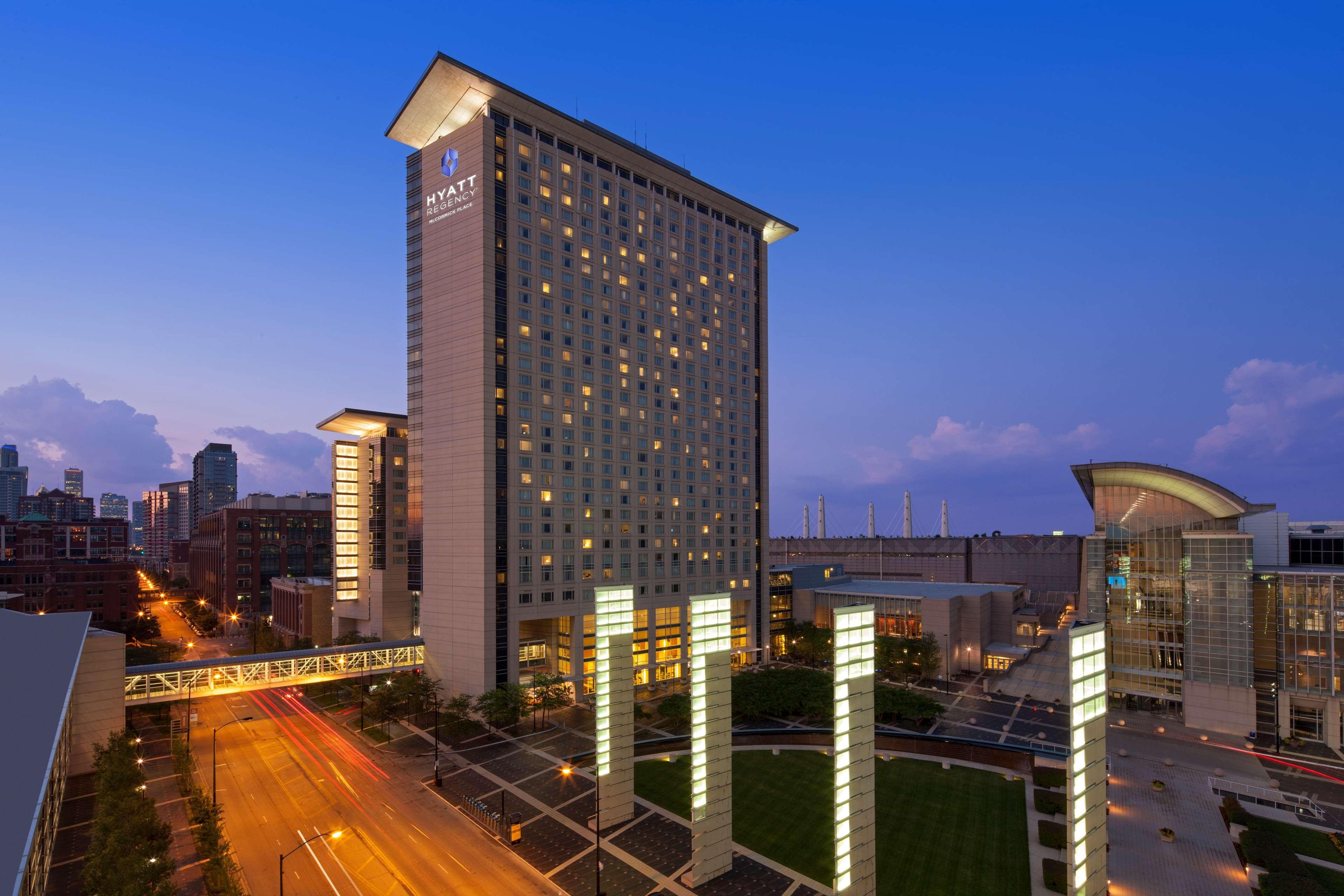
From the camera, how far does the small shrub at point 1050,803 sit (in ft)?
150

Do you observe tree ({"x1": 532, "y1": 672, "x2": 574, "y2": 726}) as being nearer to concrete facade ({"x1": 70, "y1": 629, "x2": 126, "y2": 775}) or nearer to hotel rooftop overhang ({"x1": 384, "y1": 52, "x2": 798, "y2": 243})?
concrete facade ({"x1": 70, "y1": 629, "x2": 126, "y2": 775})

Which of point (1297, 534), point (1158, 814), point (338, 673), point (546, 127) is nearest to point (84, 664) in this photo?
point (338, 673)

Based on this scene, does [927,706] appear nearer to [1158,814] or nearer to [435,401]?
[1158,814]

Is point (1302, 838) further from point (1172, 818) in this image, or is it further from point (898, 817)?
point (898, 817)

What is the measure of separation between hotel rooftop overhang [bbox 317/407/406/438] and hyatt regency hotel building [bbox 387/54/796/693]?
83.9 feet

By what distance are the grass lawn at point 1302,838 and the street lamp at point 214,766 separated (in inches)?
2840

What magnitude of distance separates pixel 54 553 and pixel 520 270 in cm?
13075

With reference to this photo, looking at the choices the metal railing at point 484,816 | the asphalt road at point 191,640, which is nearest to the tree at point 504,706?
the metal railing at point 484,816

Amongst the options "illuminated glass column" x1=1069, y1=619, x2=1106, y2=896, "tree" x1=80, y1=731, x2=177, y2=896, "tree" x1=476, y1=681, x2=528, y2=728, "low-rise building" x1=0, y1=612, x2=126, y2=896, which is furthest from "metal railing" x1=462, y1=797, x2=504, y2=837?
"illuminated glass column" x1=1069, y1=619, x2=1106, y2=896

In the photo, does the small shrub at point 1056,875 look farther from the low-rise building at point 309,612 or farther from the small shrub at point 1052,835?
the low-rise building at point 309,612

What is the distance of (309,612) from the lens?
11562 centimetres

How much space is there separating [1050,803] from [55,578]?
166 meters

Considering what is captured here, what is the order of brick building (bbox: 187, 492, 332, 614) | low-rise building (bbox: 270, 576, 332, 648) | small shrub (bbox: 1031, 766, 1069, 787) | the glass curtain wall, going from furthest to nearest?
brick building (bbox: 187, 492, 332, 614) → low-rise building (bbox: 270, 576, 332, 648) → the glass curtain wall → small shrub (bbox: 1031, 766, 1069, 787)

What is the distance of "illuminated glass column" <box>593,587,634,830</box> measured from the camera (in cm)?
4478
